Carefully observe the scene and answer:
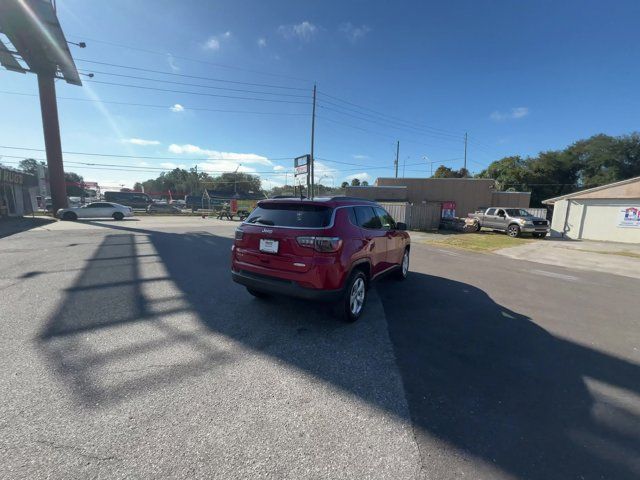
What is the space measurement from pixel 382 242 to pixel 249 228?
2297 millimetres

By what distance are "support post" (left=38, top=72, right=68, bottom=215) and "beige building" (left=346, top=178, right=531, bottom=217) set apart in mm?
28506

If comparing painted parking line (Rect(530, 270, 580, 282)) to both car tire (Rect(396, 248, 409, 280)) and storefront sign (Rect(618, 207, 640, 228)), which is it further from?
storefront sign (Rect(618, 207, 640, 228))

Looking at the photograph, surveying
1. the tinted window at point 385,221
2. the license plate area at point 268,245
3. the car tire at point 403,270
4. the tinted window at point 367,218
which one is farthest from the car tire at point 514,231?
the license plate area at point 268,245

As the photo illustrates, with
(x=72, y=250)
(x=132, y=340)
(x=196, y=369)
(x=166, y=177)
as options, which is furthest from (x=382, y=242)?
(x=166, y=177)

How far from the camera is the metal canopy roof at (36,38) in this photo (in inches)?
672

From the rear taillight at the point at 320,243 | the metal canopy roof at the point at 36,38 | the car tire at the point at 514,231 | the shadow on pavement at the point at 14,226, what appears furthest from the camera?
the car tire at the point at 514,231

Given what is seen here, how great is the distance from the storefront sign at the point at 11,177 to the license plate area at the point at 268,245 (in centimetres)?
2784

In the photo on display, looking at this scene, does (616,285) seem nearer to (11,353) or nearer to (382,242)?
(382,242)

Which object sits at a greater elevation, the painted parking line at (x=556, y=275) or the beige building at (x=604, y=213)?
the beige building at (x=604, y=213)

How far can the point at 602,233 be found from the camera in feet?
60.7

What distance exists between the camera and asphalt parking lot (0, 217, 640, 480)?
6.29 feet

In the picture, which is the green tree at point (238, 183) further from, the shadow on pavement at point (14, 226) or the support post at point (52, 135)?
the shadow on pavement at point (14, 226)

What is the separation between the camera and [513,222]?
742 inches

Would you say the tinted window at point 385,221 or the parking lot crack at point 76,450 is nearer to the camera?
the parking lot crack at point 76,450
